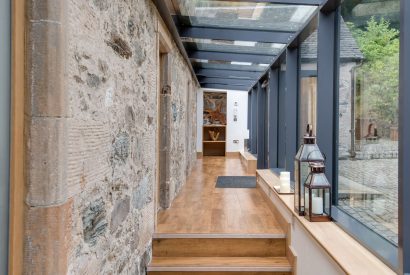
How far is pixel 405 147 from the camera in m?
1.57

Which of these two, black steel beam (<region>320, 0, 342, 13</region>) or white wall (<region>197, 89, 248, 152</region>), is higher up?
black steel beam (<region>320, 0, 342, 13</region>)

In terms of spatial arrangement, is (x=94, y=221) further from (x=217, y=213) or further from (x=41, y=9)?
(x=217, y=213)

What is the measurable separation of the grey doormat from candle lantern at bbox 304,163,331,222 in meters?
3.30

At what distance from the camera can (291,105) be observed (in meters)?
4.62

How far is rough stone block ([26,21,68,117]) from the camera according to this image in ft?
4.17

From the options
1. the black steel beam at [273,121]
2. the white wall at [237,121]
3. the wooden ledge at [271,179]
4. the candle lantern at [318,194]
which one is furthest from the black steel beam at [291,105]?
the white wall at [237,121]

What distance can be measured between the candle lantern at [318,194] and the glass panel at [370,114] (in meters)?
0.19

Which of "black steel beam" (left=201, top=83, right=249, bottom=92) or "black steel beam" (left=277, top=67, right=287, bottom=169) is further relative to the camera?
"black steel beam" (left=201, top=83, right=249, bottom=92)

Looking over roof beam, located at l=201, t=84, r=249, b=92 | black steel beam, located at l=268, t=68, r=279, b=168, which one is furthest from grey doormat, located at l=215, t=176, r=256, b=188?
roof beam, located at l=201, t=84, r=249, b=92

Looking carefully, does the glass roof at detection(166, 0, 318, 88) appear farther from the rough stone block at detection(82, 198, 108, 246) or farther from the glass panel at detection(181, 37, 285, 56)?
the rough stone block at detection(82, 198, 108, 246)

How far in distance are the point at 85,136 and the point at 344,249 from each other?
5.12 ft

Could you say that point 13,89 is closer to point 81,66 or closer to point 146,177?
point 81,66

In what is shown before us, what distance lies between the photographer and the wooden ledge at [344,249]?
1699 mm

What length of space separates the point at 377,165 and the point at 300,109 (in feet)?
8.12
